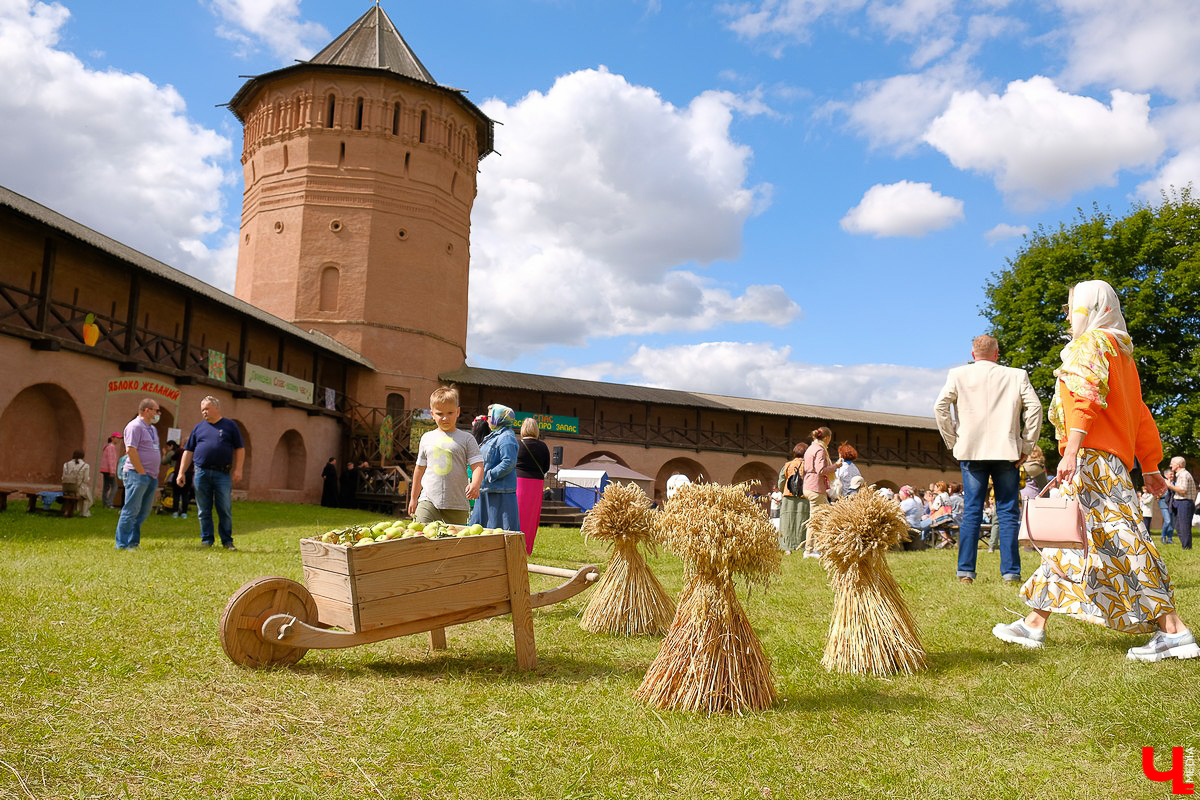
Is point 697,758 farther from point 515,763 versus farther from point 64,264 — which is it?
point 64,264

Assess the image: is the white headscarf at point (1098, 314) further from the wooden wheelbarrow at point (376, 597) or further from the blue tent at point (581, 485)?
the blue tent at point (581, 485)

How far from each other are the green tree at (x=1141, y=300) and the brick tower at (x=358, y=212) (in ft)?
63.1

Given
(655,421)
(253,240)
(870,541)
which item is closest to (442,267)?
(253,240)

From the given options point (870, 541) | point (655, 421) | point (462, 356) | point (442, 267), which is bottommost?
point (870, 541)

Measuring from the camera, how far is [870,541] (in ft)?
12.5

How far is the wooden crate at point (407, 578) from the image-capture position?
11.4ft

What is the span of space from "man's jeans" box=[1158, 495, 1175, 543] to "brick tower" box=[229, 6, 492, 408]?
68.8 ft

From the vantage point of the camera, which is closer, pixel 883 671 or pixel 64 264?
pixel 883 671

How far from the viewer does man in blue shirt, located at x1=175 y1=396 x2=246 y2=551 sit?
8023 mm

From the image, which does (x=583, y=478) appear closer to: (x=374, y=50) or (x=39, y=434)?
(x=39, y=434)

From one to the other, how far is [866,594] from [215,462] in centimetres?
659

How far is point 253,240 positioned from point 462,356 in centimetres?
817

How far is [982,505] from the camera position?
239 inches

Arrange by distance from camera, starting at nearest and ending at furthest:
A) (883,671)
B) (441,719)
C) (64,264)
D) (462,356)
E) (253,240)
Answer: (441,719) < (883,671) < (64,264) < (253,240) < (462,356)
